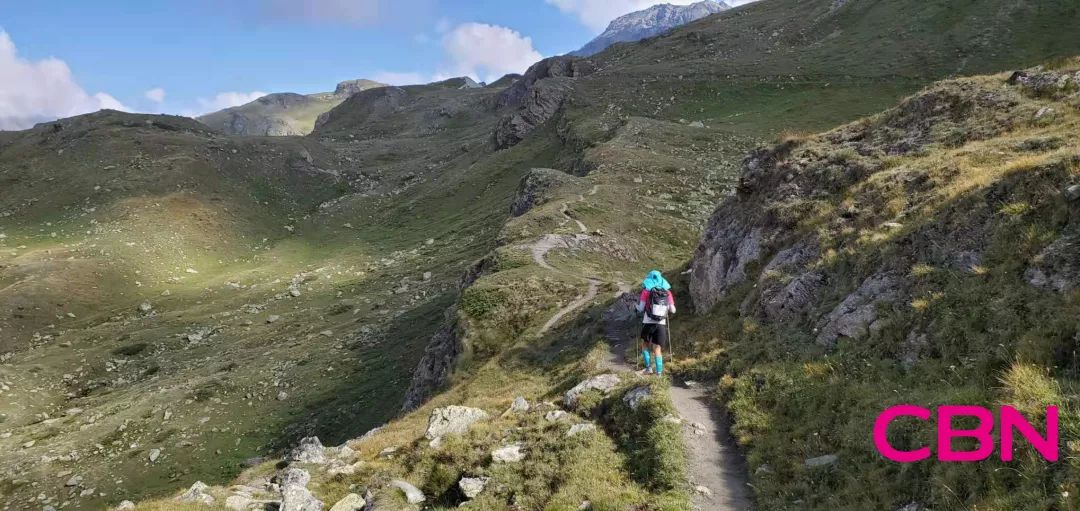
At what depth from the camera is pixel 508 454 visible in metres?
13.6

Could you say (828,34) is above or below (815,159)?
above

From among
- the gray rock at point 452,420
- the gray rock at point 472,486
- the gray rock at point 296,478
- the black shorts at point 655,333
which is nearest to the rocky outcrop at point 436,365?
the gray rock at point 452,420

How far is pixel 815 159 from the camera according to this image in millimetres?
24203

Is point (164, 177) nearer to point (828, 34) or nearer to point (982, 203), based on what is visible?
point (982, 203)

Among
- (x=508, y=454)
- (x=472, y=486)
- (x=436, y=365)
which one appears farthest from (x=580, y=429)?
(x=436, y=365)

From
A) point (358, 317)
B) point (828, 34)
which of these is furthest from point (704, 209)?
point (828, 34)

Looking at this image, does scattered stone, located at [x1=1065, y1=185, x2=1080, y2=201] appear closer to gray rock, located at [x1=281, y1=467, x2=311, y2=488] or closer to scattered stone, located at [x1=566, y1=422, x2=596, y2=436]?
scattered stone, located at [x1=566, y1=422, x2=596, y2=436]

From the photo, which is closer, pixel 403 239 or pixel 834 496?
pixel 834 496

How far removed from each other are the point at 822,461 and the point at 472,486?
7.61m

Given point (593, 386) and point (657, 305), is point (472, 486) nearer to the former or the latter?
point (593, 386)

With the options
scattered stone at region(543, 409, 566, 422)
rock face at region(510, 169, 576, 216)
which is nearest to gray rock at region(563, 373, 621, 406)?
scattered stone at region(543, 409, 566, 422)

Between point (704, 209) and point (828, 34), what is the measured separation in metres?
83.1

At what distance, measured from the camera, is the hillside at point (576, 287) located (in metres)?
11.7

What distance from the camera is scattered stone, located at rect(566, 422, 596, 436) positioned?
14238 millimetres
